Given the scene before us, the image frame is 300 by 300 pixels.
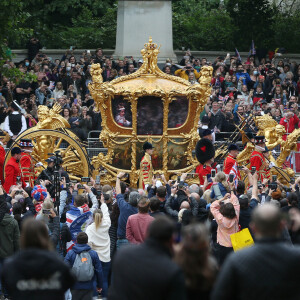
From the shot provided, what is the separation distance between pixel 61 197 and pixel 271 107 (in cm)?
1205

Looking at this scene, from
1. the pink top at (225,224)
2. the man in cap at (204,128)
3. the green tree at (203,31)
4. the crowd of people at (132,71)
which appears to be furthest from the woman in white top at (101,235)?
the green tree at (203,31)

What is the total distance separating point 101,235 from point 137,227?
880mm

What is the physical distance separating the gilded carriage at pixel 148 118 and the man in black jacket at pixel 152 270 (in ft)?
44.3

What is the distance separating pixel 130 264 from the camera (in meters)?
8.19

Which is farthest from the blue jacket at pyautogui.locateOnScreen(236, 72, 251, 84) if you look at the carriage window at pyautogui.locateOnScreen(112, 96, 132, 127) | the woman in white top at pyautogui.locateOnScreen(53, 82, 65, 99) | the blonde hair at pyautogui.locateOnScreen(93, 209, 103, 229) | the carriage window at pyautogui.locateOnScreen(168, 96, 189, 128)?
the blonde hair at pyautogui.locateOnScreen(93, 209, 103, 229)

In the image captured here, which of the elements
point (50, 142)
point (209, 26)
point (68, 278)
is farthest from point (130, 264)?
point (209, 26)

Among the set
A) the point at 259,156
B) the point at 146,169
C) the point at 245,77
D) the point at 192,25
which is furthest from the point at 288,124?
the point at 192,25

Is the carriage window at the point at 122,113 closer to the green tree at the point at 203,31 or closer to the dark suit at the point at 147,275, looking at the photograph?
the dark suit at the point at 147,275

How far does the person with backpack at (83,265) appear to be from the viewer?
42.8ft

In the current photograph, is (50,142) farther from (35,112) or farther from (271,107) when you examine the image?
(271,107)

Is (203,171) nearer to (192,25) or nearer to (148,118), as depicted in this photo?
(148,118)

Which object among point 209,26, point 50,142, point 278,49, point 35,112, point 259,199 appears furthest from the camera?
point 209,26

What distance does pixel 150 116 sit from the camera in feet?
72.6

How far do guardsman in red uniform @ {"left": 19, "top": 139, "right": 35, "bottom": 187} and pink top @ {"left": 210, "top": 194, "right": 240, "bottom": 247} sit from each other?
7.39 meters
